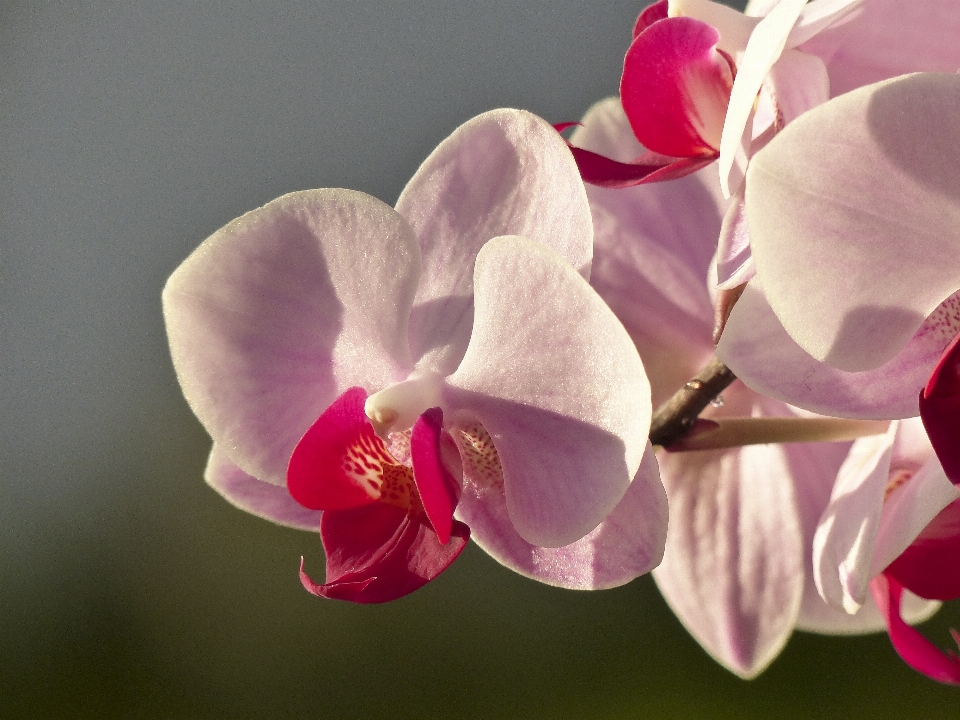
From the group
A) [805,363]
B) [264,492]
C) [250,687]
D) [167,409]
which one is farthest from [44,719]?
[805,363]

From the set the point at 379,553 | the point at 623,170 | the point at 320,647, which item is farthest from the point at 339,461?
the point at 320,647

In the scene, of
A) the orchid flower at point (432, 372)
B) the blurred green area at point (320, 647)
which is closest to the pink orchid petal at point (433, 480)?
the orchid flower at point (432, 372)

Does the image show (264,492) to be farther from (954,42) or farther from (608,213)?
(954,42)

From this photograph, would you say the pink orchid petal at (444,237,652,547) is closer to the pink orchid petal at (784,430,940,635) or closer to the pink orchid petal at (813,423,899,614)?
the pink orchid petal at (813,423,899,614)

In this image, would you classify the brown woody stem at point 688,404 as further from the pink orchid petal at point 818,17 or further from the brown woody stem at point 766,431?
the pink orchid petal at point 818,17

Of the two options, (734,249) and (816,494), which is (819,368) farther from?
(816,494)

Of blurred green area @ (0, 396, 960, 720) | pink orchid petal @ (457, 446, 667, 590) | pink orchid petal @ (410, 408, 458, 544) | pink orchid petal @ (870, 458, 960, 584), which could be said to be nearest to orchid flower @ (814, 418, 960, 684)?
pink orchid petal @ (870, 458, 960, 584)
